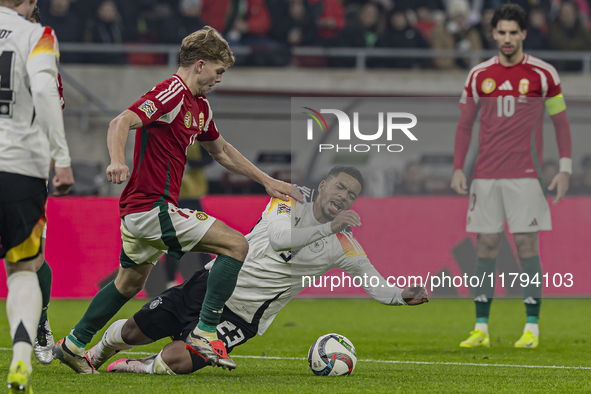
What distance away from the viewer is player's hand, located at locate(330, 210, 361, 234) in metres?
4.82

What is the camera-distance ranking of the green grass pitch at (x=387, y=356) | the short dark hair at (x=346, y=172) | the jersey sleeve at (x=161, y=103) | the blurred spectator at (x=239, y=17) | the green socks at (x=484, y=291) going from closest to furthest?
the green grass pitch at (x=387, y=356) < the jersey sleeve at (x=161, y=103) < the short dark hair at (x=346, y=172) < the green socks at (x=484, y=291) < the blurred spectator at (x=239, y=17)

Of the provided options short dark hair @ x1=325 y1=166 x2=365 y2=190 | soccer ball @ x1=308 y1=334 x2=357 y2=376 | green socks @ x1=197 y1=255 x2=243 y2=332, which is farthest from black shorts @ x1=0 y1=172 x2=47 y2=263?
short dark hair @ x1=325 y1=166 x2=365 y2=190

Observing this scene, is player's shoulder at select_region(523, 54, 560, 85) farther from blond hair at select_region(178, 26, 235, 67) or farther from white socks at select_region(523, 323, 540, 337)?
blond hair at select_region(178, 26, 235, 67)

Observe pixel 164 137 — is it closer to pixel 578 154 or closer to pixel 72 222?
pixel 72 222

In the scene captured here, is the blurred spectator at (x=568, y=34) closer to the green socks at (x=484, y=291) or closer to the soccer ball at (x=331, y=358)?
the green socks at (x=484, y=291)

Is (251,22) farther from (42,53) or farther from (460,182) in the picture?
(42,53)

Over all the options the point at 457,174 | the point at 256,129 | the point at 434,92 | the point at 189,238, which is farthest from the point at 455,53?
the point at 189,238

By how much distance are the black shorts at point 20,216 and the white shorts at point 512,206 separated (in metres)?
4.35

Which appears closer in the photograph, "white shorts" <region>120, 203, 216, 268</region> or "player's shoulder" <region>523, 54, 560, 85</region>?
"white shorts" <region>120, 203, 216, 268</region>

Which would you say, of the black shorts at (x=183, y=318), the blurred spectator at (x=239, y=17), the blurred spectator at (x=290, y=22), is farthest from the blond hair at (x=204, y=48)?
the blurred spectator at (x=290, y=22)

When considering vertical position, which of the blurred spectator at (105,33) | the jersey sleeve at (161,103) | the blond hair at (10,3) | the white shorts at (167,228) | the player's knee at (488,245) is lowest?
the player's knee at (488,245)

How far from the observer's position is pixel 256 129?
42.3 ft

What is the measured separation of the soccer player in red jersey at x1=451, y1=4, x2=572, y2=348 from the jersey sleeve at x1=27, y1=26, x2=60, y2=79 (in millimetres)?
4318

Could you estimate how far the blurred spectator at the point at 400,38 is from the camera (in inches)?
596
